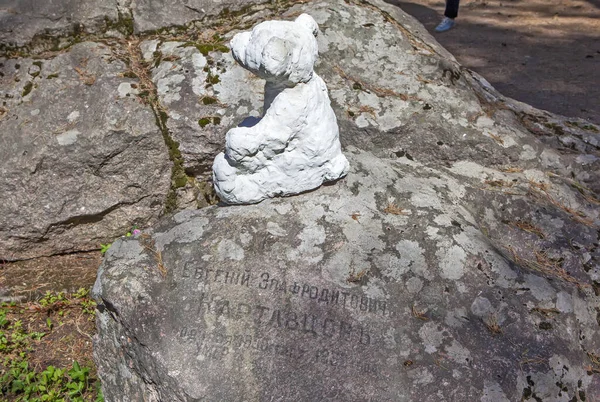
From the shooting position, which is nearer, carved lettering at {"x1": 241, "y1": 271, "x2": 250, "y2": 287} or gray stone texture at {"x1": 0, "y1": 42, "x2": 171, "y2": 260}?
carved lettering at {"x1": 241, "y1": 271, "x2": 250, "y2": 287}

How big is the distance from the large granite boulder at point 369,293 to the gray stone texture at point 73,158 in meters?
0.36

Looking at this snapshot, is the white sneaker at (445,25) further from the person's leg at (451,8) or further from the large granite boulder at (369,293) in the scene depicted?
the large granite boulder at (369,293)

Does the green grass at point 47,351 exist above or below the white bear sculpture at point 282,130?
below

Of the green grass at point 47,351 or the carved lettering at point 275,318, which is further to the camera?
the green grass at point 47,351

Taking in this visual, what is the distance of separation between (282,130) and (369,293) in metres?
0.91

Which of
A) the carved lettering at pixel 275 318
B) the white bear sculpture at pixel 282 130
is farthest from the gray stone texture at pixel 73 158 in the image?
the carved lettering at pixel 275 318

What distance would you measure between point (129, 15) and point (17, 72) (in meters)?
0.90

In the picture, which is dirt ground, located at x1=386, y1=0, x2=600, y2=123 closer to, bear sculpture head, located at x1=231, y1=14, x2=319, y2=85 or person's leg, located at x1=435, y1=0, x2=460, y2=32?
person's leg, located at x1=435, y1=0, x2=460, y2=32

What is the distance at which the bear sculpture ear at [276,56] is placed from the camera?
2.62m

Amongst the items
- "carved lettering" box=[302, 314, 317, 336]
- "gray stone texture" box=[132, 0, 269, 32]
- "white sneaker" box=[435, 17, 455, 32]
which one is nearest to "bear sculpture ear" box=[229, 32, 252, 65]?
"carved lettering" box=[302, 314, 317, 336]

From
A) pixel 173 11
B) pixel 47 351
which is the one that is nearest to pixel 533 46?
pixel 173 11

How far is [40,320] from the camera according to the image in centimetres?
350

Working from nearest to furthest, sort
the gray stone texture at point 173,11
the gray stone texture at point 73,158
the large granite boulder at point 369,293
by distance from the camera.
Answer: the large granite boulder at point 369,293 → the gray stone texture at point 73,158 → the gray stone texture at point 173,11

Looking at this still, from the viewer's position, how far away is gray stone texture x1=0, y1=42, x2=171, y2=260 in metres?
3.63
